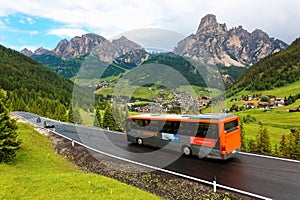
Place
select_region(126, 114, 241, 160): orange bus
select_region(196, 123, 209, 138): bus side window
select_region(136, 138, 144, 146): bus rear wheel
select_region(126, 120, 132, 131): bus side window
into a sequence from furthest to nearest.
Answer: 1. select_region(126, 120, 132, 131): bus side window
2. select_region(136, 138, 144, 146): bus rear wheel
3. select_region(196, 123, 209, 138): bus side window
4. select_region(126, 114, 241, 160): orange bus

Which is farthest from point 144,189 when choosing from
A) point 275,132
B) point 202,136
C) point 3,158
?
point 275,132

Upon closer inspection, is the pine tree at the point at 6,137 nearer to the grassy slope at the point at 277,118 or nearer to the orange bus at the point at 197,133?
the orange bus at the point at 197,133

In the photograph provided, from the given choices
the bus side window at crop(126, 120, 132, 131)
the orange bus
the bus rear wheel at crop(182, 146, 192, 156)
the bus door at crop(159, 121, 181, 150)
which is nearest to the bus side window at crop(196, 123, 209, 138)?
the orange bus

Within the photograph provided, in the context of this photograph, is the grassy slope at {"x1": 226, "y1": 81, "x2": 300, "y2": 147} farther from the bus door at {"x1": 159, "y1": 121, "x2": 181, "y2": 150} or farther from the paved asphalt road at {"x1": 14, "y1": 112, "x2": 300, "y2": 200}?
the paved asphalt road at {"x1": 14, "y1": 112, "x2": 300, "y2": 200}

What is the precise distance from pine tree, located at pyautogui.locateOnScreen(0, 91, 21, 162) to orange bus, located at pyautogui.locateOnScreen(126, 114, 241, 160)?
11.3 meters

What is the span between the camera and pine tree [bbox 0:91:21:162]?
16.8 metres

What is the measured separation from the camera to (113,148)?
73.7 feet

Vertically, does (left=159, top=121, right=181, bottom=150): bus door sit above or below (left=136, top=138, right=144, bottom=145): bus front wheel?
above

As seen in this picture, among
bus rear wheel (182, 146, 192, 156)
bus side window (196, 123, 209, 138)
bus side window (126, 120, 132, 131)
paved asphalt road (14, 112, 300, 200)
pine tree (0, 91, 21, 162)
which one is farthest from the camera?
bus side window (126, 120, 132, 131)

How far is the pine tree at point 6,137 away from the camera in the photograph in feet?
55.3

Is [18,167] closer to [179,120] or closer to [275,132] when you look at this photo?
→ [179,120]

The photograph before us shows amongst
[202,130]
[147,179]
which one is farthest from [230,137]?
[147,179]

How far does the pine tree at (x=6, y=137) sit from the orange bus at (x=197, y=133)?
11.3m

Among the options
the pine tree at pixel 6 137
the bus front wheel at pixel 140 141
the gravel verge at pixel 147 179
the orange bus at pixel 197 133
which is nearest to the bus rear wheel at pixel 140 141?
the bus front wheel at pixel 140 141
